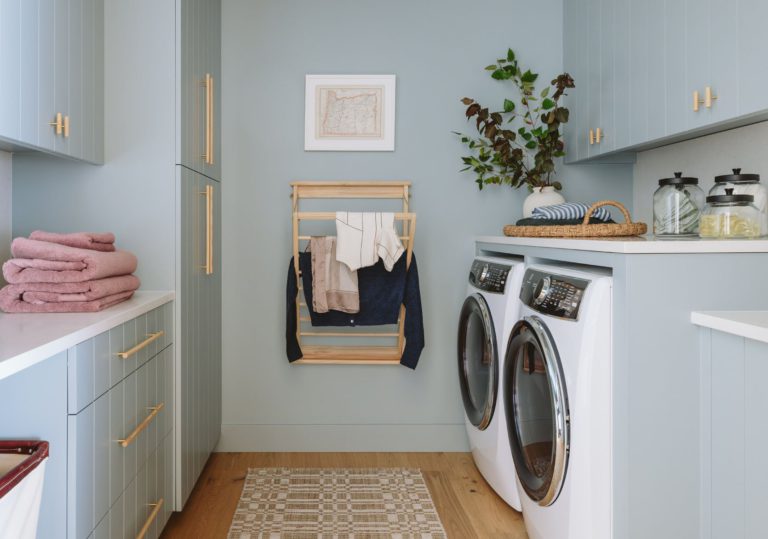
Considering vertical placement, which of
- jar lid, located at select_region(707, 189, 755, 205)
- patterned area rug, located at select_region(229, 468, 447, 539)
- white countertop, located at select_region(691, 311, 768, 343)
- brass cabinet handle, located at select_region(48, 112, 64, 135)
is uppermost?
brass cabinet handle, located at select_region(48, 112, 64, 135)

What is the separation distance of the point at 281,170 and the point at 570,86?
1.41 metres

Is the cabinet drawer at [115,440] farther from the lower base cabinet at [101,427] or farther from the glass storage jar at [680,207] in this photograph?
the glass storage jar at [680,207]

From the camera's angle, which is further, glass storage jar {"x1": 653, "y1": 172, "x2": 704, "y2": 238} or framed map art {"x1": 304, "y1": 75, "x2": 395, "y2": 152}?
framed map art {"x1": 304, "y1": 75, "x2": 395, "y2": 152}

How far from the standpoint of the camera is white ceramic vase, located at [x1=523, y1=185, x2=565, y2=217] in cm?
284

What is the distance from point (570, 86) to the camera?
282 centimetres

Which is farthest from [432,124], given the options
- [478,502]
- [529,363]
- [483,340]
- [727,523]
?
[727,523]

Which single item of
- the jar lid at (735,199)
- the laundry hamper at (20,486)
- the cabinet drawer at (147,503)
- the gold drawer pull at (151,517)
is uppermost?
the jar lid at (735,199)

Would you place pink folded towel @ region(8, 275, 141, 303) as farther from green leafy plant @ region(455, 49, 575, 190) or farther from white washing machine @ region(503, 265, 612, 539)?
green leafy plant @ region(455, 49, 575, 190)

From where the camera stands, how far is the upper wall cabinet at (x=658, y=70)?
1.79m

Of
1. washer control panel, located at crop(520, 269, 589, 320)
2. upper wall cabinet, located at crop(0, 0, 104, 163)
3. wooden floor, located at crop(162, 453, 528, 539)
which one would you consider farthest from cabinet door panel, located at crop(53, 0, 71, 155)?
washer control panel, located at crop(520, 269, 589, 320)

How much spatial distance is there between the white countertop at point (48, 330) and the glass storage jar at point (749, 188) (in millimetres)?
1782

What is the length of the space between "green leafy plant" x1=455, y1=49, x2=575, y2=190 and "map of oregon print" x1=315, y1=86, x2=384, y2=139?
17.4 inches

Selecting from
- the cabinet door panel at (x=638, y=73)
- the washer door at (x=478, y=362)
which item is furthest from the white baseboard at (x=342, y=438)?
the cabinet door panel at (x=638, y=73)

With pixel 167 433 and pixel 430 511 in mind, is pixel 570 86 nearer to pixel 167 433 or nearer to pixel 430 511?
pixel 430 511
